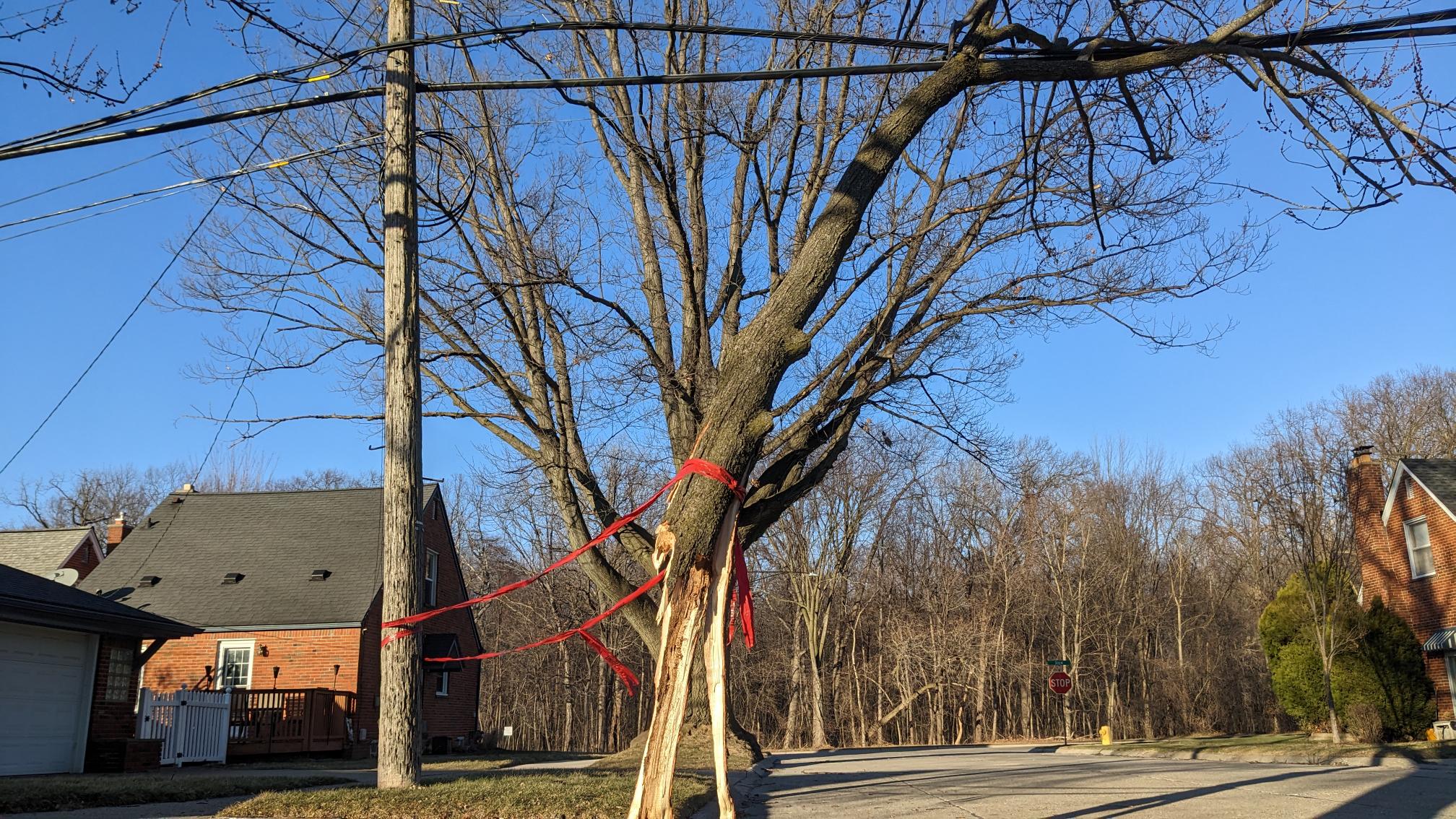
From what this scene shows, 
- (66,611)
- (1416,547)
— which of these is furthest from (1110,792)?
(1416,547)

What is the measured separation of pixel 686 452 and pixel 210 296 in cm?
734

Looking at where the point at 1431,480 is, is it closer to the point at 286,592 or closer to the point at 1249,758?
the point at 1249,758

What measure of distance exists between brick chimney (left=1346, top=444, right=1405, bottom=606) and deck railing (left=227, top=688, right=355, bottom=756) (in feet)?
82.5

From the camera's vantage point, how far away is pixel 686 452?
16797 mm

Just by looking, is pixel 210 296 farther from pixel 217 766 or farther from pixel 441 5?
pixel 217 766

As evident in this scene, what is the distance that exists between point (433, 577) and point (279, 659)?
545 cm

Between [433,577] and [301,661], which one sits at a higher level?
[433,577]

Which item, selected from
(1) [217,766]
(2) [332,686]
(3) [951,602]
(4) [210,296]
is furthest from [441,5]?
(3) [951,602]

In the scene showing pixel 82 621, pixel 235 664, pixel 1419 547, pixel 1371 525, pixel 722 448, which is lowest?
pixel 235 664

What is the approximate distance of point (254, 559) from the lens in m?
27.1

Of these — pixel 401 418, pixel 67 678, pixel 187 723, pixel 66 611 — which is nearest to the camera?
pixel 401 418

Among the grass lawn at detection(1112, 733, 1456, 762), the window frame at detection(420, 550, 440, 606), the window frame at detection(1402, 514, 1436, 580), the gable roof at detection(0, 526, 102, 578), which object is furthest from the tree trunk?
the gable roof at detection(0, 526, 102, 578)

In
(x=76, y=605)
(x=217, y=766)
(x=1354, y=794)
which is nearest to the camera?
(x=1354, y=794)

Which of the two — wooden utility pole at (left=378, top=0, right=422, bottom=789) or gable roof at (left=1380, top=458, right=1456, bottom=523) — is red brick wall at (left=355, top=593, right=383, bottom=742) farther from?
gable roof at (left=1380, top=458, right=1456, bottom=523)
